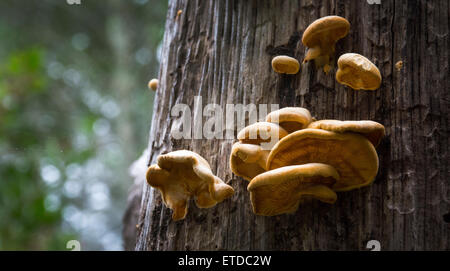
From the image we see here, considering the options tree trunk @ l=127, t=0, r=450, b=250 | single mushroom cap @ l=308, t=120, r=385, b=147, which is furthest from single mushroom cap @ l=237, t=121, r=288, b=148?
tree trunk @ l=127, t=0, r=450, b=250

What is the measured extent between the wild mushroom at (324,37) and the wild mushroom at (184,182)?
74 cm

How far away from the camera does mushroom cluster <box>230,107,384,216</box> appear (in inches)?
49.9

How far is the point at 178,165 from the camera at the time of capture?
1.57 m

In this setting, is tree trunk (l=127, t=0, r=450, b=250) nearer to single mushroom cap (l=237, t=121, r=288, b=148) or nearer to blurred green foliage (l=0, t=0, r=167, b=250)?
single mushroom cap (l=237, t=121, r=288, b=148)

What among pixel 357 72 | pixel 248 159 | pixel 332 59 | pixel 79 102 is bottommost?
pixel 248 159

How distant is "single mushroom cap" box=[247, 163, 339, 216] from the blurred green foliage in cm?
599

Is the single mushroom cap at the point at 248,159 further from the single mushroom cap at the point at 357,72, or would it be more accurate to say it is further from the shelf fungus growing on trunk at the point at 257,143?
the single mushroom cap at the point at 357,72

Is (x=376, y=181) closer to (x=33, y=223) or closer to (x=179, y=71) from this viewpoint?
(x=179, y=71)

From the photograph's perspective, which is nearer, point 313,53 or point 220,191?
point 220,191

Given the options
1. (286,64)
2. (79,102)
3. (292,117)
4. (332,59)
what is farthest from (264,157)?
(79,102)

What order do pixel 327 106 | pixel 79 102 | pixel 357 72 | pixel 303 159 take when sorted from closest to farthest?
1. pixel 303 159
2. pixel 357 72
3. pixel 327 106
4. pixel 79 102

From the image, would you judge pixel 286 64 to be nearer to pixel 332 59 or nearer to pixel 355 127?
pixel 332 59

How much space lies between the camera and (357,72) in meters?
1.50

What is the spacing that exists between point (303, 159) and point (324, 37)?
2.07ft
